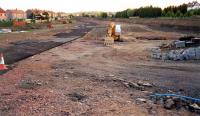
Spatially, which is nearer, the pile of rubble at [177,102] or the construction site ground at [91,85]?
the construction site ground at [91,85]

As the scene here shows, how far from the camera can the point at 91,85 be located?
11.1 meters

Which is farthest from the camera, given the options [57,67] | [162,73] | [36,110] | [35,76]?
[57,67]

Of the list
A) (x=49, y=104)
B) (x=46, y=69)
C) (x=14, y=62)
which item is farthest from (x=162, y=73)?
(x=14, y=62)

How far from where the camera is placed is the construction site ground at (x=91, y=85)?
852cm

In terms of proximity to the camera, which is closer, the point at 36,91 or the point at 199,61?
the point at 36,91

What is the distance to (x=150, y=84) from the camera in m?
11.2

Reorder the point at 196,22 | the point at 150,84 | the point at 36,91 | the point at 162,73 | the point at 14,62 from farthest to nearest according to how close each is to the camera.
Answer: the point at 196,22 → the point at 14,62 → the point at 162,73 → the point at 150,84 → the point at 36,91

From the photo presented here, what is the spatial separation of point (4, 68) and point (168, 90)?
678cm

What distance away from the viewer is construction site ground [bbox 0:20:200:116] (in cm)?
852

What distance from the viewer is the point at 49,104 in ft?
29.0

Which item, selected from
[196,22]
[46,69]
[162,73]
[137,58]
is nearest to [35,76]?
[46,69]

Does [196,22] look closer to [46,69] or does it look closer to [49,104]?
[46,69]

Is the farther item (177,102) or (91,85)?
(91,85)

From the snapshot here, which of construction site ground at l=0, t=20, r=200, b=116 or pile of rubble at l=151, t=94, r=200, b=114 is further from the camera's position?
pile of rubble at l=151, t=94, r=200, b=114
